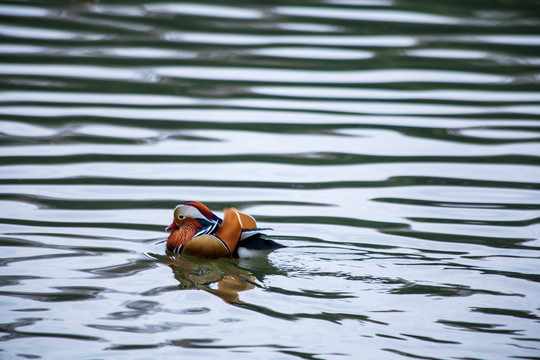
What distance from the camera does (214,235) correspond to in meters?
5.57

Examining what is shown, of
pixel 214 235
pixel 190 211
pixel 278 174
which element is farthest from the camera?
pixel 278 174

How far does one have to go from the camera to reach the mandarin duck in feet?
18.0

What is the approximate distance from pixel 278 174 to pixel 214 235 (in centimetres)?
184

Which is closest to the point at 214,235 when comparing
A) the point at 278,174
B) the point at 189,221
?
the point at 189,221

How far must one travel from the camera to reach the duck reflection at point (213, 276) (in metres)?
5.14

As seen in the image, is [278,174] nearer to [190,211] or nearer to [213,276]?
[190,211]

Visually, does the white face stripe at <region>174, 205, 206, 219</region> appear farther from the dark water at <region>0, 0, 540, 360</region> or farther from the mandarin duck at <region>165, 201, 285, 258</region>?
the dark water at <region>0, 0, 540, 360</region>

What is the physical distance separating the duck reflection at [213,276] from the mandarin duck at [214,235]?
58 mm

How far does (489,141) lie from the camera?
7.99 meters

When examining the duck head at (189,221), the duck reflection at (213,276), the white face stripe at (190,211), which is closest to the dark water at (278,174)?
the duck reflection at (213,276)

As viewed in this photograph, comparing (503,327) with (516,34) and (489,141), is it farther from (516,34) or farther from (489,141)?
(516,34)

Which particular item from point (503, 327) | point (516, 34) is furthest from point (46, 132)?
point (516, 34)

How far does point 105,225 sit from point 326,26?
5.87 m

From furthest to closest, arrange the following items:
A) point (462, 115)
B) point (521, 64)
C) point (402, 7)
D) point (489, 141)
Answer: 1. point (402, 7)
2. point (521, 64)
3. point (462, 115)
4. point (489, 141)
